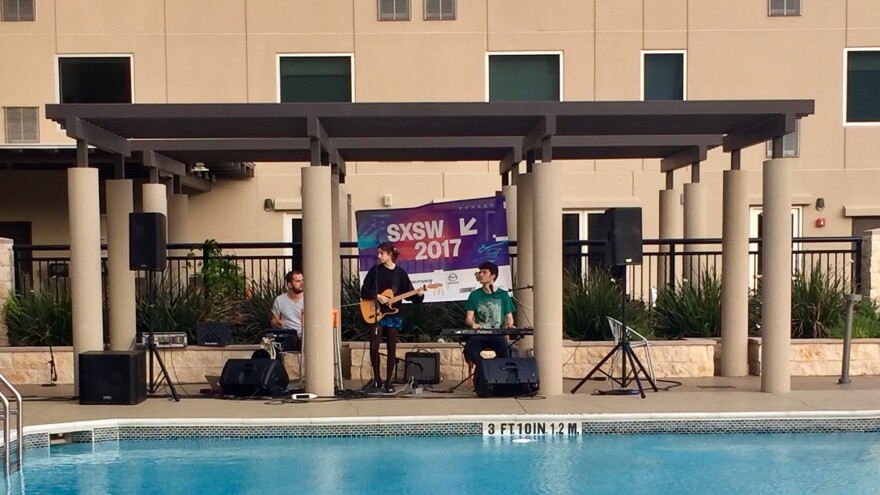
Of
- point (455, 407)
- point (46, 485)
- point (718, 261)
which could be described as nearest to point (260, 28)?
point (718, 261)

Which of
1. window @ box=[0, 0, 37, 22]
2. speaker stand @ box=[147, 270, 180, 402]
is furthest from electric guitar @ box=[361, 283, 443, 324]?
window @ box=[0, 0, 37, 22]

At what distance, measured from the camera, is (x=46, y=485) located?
7.18m

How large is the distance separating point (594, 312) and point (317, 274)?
3866mm

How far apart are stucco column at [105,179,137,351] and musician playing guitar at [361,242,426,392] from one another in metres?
2.77

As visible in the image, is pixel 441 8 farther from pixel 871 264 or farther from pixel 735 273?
pixel 871 264

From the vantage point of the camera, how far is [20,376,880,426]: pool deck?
879 centimetres

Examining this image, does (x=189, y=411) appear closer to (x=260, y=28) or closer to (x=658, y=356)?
(x=658, y=356)

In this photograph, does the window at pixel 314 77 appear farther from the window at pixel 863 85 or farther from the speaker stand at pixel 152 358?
the window at pixel 863 85

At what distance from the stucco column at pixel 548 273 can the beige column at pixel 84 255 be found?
15.4 feet

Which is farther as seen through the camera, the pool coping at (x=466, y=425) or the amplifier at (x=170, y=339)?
the amplifier at (x=170, y=339)

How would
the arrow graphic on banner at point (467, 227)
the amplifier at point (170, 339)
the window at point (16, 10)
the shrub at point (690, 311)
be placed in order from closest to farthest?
the amplifier at point (170, 339), the shrub at point (690, 311), the arrow graphic on banner at point (467, 227), the window at point (16, 10)

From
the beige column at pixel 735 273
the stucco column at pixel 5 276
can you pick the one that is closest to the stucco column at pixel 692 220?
the beige column at pixel 735 273

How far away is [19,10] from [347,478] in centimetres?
1326

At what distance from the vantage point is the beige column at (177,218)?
13995mm
